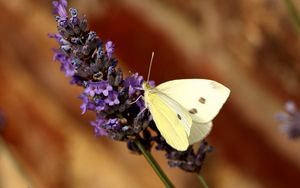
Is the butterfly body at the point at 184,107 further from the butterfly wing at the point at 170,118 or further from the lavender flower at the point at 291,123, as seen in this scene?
the lavender flower at the point at 291,123

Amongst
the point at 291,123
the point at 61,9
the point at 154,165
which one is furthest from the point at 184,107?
the point at 291,123

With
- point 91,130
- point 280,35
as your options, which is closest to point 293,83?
point 280,35

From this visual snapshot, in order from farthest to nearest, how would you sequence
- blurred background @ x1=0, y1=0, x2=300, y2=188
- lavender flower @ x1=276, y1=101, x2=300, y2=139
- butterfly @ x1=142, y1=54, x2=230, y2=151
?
1. blurred background @ x1=0, y1=0, x2=300, y2=188
2. lavender flower @ x1=276, y1=101, x2=300, y2=139
3. butterfly @ x1=142, y1=54, x2=230, y2=151

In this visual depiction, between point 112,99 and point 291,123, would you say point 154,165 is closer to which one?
point 112,99

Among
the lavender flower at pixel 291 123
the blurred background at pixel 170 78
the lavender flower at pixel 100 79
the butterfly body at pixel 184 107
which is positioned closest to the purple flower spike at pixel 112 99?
the lavender flower at pixel 100 79

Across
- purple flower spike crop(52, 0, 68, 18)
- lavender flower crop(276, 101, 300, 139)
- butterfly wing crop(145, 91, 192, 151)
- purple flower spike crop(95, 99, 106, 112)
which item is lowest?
lavender flower crop(276, 101, 300, 139)

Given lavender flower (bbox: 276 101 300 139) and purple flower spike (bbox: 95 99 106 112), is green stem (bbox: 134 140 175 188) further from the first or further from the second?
lavender flower (bbox: 276 101 300 139)

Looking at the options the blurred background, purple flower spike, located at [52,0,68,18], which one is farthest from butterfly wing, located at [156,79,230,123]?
the blurred background
